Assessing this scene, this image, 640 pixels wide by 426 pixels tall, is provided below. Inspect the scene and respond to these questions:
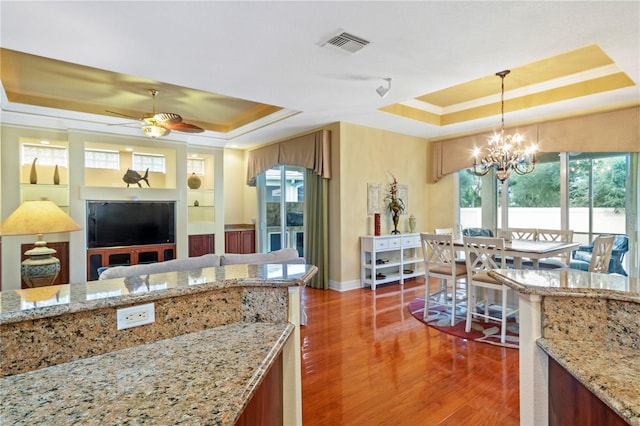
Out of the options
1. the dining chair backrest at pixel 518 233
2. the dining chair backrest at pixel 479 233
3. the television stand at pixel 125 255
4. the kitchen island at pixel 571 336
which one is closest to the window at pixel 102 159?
the television stand at pixel 125 255

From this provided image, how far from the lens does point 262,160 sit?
6.98m

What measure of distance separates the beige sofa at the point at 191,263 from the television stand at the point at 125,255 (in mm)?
2727

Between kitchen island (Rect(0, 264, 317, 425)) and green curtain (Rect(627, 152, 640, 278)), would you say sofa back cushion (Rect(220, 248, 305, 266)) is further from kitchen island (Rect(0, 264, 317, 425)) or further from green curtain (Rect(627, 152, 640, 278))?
green curtain (Rect(627, 152, 640, 278))

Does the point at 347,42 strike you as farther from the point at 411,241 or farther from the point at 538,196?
the point at 538,196

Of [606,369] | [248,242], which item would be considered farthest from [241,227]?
[606,369]

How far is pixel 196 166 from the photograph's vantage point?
6988mm

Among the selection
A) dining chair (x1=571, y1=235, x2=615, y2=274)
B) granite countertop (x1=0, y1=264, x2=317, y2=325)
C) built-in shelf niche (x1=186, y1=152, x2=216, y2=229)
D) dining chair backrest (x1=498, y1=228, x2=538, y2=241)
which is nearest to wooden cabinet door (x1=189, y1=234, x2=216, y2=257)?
built-in shelf niche (x1=186, y1=152, x2=216, y2=229)

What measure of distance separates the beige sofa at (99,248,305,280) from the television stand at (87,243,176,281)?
107 inches

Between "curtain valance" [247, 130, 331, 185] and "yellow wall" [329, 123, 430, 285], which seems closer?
"yellow wall" [329, 123, 430, 285]

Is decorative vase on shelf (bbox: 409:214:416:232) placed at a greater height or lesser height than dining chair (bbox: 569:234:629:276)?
greater

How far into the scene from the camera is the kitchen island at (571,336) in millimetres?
1098

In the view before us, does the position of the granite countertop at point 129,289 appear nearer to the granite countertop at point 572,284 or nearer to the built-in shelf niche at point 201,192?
the granite countertop at point 572,284

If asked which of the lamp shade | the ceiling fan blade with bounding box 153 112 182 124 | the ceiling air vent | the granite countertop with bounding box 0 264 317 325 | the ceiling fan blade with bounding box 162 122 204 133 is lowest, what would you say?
the granite countertop with bounding box 0 264 317 325

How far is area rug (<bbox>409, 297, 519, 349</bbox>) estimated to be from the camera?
3.29 metres
